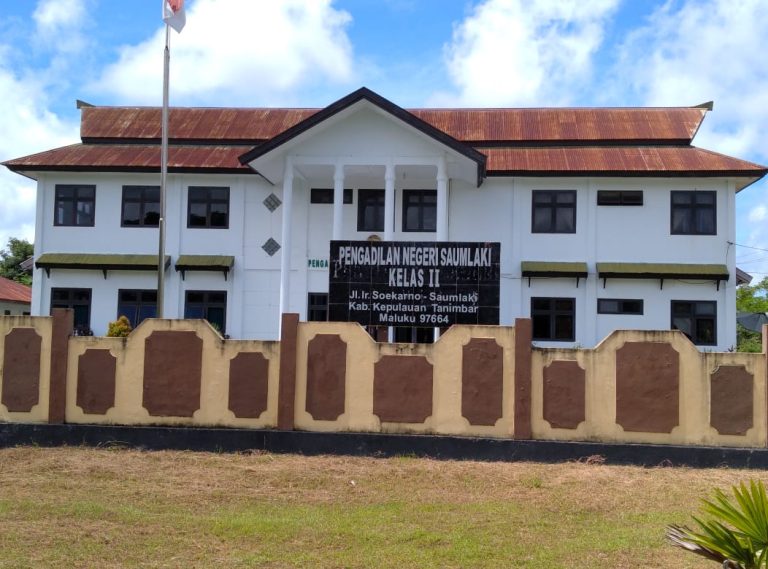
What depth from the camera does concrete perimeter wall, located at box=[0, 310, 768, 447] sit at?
11.5 m

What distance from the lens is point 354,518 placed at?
8.29 metres

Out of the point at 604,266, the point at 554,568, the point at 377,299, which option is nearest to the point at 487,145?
the point at 604,266

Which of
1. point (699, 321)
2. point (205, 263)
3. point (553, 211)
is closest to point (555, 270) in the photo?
point (553, 211)

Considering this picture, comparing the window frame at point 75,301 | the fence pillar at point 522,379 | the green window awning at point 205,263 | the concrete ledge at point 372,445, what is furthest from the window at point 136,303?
the fence pillar at point 522,379

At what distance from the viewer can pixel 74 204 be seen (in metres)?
23.2

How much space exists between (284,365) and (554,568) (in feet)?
21.1

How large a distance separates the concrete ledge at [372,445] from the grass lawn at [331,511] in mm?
265

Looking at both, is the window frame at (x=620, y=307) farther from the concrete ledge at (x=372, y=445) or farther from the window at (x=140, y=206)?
the window at (x=140, y=206)

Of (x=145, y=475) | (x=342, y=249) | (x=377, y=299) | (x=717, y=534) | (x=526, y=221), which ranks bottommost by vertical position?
(x=145, y=475)

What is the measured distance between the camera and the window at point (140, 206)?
22984 mm

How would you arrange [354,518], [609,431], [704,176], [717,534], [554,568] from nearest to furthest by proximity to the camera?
[717,534] < [554,568] < [354,518] < [609,431] < [704,176]

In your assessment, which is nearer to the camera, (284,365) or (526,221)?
(284,365)

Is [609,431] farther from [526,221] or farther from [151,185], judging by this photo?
[151,185]

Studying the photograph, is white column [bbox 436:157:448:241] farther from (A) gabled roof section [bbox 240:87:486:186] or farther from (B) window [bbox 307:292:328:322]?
(B) window [bbox 307:292:328:322]
